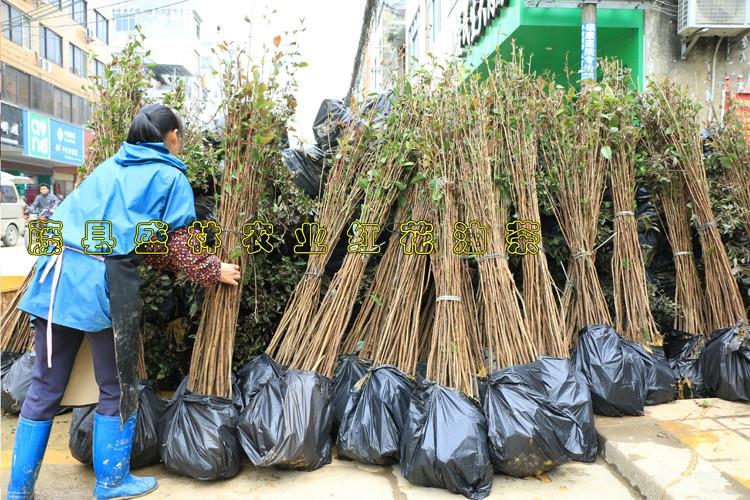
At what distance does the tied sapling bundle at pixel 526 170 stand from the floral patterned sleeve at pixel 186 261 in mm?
1558

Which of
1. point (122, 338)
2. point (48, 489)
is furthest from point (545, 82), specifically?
point (48, 489)

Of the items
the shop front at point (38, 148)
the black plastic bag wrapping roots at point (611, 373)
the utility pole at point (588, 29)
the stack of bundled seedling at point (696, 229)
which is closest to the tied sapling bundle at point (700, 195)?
the stack of bundled seedling at point (696, 229)

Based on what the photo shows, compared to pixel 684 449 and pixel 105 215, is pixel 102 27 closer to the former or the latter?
pixel 105 215

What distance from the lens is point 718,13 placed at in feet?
20.2

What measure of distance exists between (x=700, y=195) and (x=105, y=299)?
3.23 metres

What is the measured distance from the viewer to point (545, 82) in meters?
3.27

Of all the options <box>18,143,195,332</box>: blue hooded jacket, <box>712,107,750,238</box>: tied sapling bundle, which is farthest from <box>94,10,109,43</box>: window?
<box>712,107,750,238</box>: tied sapling bundle

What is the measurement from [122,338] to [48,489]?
2.64ft

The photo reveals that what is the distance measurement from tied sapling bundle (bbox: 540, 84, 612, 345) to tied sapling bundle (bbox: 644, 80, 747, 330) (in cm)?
48

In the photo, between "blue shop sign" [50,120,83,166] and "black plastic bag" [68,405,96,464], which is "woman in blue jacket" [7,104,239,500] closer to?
"black plastic bag" [68,405,96,464]

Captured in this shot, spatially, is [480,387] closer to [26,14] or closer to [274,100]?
[274,100]

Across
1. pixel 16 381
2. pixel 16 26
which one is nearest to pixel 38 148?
pixel 16 26

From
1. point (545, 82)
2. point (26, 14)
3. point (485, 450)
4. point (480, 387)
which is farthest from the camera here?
point (26, 14)

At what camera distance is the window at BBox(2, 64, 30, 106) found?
18.5 m
